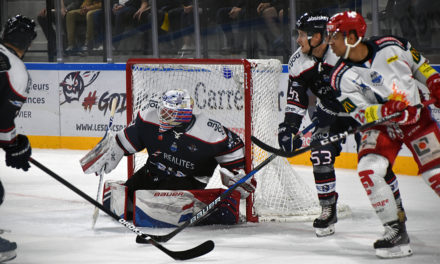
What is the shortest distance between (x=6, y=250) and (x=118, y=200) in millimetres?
892

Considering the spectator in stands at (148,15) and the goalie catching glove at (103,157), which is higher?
the spectator in stands at (148,15)

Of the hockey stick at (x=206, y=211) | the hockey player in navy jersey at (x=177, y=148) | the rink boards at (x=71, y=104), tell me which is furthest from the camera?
the rink boards at (x=71, y=104)

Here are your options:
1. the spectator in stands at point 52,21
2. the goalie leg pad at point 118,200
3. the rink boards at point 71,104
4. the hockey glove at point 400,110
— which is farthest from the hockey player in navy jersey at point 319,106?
the spectator in stands at point 52,21

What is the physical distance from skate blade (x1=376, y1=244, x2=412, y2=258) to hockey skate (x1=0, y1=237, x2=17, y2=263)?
158 centimetres

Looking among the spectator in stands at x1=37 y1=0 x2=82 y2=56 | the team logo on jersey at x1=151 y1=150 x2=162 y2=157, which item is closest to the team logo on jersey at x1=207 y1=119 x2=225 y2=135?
the team logo on jersey at x1=151 y1=150 x2=162 y2=157

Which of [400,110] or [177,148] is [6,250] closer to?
[177,148]

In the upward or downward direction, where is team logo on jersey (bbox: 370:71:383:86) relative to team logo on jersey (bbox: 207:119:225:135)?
upward

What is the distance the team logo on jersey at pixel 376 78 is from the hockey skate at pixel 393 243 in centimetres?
60

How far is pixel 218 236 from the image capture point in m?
3.73

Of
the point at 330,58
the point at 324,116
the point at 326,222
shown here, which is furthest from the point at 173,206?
the point at 330,58

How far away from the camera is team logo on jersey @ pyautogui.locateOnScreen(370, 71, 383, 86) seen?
314 centimetres

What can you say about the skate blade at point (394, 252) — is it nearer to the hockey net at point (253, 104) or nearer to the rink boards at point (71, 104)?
the hockey net at point (253, 104)

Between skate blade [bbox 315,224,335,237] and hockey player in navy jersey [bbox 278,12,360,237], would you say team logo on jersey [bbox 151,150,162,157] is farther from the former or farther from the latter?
skate blade [bbox 315,224,335,237]

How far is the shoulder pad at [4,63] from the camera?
303 cm
